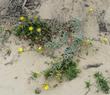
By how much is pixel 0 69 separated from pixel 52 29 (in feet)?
3.00

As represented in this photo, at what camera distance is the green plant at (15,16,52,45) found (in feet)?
15.6

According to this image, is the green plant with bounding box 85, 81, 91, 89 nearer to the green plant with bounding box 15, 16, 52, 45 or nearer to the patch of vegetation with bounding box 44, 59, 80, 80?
the patch of vegetation with bounding box 44, 59, 80, 80

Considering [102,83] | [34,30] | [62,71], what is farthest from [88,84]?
[34,30]

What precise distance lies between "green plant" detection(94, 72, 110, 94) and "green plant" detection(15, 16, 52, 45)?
862 mm

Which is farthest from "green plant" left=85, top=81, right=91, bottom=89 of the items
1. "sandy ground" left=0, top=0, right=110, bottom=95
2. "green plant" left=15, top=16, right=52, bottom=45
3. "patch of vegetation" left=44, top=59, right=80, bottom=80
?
"green plant" left=15, top=16, right=52, bottom=45

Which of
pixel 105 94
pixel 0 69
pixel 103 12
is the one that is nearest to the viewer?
pixel 105 94

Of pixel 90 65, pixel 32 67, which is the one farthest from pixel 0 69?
pixel 90 65

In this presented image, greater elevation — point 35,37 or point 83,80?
point 35,37

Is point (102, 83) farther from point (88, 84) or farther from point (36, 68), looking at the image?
point (36, 68)

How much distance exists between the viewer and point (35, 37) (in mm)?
4758

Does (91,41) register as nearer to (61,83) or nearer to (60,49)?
(60,49)

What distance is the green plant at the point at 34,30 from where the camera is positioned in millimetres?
4758

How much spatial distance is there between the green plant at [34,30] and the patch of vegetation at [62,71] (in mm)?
439

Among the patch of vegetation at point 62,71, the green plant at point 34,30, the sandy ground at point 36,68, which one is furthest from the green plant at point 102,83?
the green plant at point 34,30
